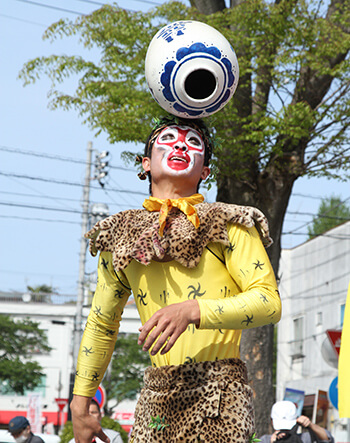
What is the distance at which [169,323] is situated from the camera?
262 cm

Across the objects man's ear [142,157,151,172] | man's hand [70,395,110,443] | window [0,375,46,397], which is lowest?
window [0,375,46,397]

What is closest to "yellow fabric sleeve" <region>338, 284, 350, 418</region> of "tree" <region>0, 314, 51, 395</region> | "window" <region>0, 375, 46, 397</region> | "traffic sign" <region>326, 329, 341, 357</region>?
"traffic sign" <region>326, 329, 341, 357</region>

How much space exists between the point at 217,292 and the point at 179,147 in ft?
2.32

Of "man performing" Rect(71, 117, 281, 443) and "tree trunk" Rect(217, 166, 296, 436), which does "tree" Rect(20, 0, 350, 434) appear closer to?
"tree trunk" Rect(217, 166, 296, 436)

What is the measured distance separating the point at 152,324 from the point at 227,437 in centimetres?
56

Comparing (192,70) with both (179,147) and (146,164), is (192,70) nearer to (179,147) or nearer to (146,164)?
(179,147)

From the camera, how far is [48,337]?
4594 cm

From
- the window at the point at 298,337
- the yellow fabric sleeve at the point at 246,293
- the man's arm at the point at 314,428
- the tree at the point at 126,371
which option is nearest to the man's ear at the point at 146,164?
the yellow fabric sleeve at the point at 246,293

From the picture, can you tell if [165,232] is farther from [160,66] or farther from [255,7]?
[255,7]

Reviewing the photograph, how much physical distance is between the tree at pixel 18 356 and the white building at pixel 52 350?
5.43 ft

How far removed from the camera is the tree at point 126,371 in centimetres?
3797

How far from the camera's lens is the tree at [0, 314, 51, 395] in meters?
39.6

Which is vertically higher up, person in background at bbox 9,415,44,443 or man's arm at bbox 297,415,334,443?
man's arm at bbox 297,415,334,443

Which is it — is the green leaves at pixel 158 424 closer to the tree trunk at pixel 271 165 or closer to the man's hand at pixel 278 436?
the man's hand at pixel 278 436
